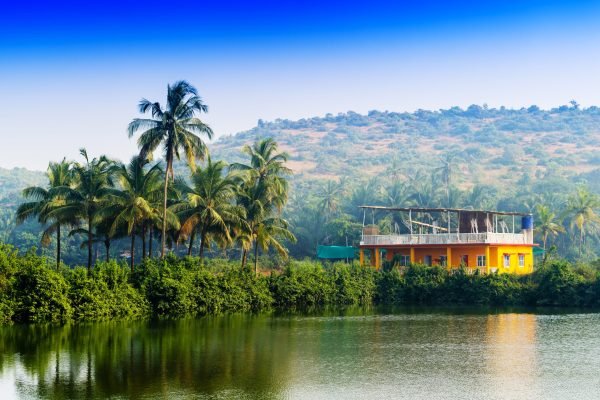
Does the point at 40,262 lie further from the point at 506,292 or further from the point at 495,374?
the point at 506,292

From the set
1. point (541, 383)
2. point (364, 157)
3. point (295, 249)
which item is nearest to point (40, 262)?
point (541, 383)

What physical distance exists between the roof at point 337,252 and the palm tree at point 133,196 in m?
24.7

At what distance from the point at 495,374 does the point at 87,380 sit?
1120 cm

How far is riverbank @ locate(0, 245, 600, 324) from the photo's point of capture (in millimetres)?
36062

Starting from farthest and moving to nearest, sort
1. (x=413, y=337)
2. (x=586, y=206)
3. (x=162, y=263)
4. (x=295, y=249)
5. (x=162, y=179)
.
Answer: (x=295, y=249)
(x=586, y=206)
(x=162, y=179)
(x=162, y=263)
(x=413, y=337)

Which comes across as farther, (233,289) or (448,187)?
(448,187)

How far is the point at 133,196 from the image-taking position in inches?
1666

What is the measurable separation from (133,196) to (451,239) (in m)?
21.6

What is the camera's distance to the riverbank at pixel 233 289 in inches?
1420

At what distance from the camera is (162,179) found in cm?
4894

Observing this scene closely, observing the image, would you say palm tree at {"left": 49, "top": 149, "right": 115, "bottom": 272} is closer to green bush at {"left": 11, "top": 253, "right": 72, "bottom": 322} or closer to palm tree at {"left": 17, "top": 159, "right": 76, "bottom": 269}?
palm tree at {"left": 17, "top": 159, "right": 76, "bottom": 269}

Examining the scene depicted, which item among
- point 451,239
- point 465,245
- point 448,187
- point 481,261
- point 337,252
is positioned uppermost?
point 448,187

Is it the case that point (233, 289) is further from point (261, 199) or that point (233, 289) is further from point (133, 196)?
point (133, 196)

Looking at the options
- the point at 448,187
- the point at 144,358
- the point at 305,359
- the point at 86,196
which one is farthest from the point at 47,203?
the point at 448,187
